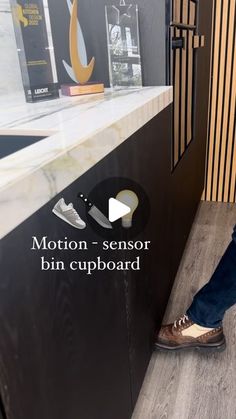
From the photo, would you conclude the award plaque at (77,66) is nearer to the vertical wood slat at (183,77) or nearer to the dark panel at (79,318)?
the dark panel at (79,318)

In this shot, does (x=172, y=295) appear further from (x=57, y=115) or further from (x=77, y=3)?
(x=77, y=3)

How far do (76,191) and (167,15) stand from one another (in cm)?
87

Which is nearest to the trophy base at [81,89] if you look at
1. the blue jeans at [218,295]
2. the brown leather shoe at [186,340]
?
the blue jeans at [218,295]

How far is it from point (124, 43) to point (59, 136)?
0.76m

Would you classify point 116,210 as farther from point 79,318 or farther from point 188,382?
point 188,382

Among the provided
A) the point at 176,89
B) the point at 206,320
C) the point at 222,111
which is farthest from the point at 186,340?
the point at 222,111

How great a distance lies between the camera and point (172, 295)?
1.77 m

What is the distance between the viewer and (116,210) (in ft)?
2.81

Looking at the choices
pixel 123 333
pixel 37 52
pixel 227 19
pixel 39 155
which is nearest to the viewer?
pixel 39 155

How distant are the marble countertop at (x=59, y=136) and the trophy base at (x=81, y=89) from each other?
5 cm

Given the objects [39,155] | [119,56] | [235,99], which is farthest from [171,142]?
[235,99]

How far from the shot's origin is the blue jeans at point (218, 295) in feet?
4.13

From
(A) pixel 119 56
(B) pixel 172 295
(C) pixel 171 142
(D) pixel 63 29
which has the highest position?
(D) pixel 63 29

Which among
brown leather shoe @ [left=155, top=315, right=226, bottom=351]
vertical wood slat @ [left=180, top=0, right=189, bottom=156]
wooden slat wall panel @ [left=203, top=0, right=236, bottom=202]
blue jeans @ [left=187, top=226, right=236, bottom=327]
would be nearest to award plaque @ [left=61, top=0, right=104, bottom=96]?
vertical wood slat @ [left=180, top=0, right=189, bottom=156]
